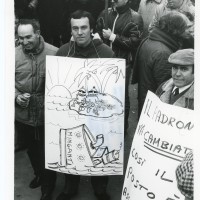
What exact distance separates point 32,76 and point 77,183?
677mm

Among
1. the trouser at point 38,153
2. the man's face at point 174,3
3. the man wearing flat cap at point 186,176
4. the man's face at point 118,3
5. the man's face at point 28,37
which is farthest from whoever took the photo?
the trouser at point 38,153

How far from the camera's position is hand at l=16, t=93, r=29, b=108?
9.02ft

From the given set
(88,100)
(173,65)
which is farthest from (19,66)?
(173,65)

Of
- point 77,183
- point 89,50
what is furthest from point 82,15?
point 77,183

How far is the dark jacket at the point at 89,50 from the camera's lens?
8.64 feet

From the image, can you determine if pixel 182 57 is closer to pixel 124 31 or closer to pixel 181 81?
pixel 181 81

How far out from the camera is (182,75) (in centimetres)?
246

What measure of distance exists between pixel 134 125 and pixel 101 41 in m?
0.50

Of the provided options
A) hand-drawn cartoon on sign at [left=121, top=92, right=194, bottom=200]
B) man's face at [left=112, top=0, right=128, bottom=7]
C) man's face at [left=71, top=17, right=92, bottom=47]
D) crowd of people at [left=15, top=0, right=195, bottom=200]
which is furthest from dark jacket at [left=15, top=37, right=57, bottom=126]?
hand-drawn cartoon on sign at [left=121, top=92, right=194, bottom=200]

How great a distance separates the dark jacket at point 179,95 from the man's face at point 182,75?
30mm

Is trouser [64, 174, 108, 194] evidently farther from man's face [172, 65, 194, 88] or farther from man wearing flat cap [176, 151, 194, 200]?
man's face [172, 65, 194, 88]

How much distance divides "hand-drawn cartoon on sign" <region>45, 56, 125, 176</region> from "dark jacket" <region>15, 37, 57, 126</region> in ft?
0.12

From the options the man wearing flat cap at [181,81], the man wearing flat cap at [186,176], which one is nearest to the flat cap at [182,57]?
the man wearing flat cap at [181,81]

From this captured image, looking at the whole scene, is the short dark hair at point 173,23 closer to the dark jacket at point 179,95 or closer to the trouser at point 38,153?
the dark jacket at point 179,95
